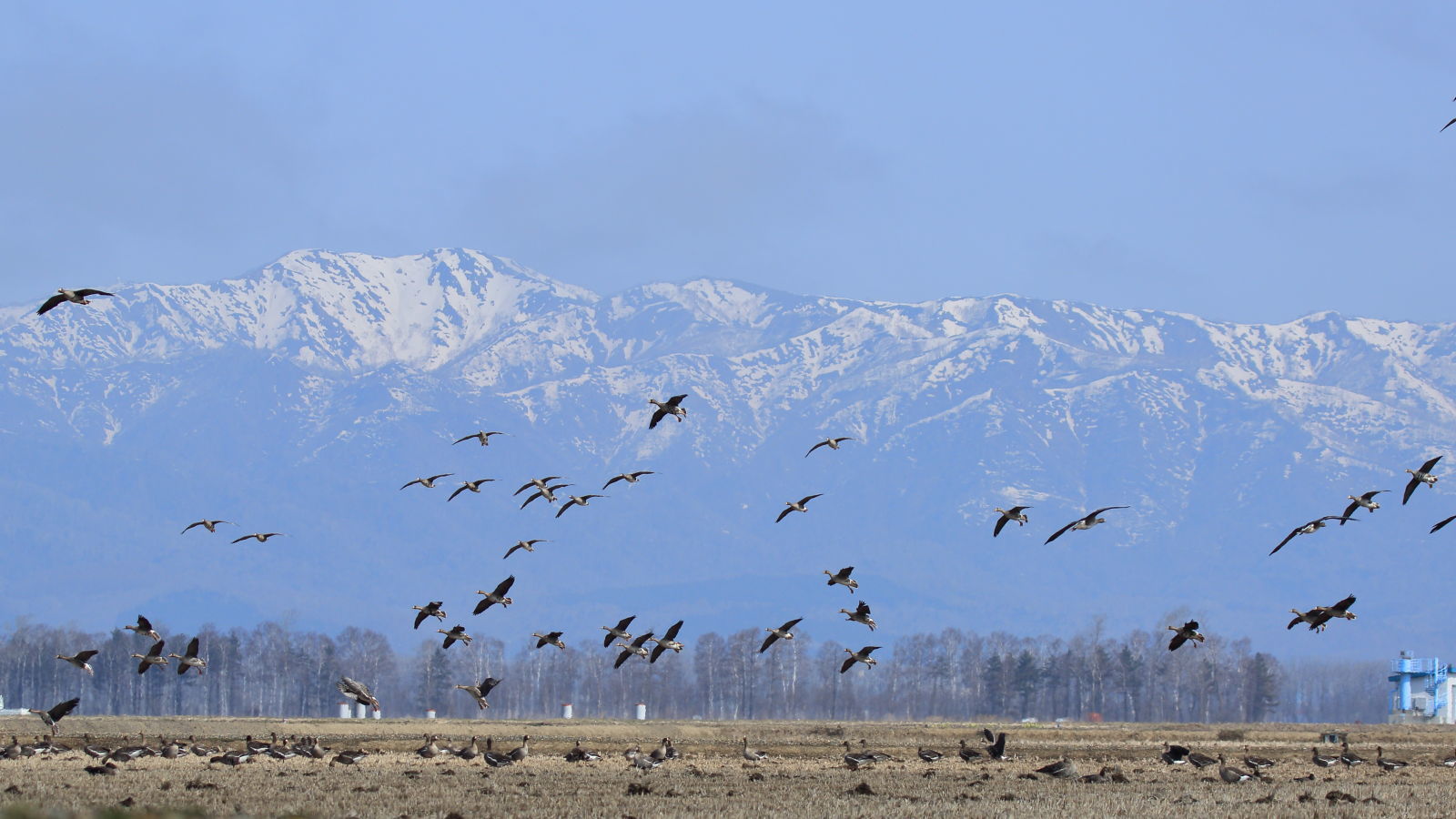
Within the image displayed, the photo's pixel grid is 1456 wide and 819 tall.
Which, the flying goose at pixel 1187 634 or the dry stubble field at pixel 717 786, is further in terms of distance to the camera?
the flying goose at pixel 1187 634

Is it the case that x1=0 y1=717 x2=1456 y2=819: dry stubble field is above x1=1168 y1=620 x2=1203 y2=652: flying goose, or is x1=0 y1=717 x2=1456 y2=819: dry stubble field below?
below

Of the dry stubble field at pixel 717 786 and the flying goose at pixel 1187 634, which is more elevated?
the flying goose at pixel 1187 634

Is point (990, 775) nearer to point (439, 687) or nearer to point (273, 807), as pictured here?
point (273, 807)

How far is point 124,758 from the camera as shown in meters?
52.8

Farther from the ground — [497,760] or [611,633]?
[611,633]

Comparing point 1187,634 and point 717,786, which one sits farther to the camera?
point 717,786

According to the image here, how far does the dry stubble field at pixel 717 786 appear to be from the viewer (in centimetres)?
3856

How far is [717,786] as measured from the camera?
45.2m

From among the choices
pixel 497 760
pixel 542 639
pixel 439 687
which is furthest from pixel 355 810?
pixel 439 687

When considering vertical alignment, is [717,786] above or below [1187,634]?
below

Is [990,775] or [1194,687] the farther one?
[1194,687]

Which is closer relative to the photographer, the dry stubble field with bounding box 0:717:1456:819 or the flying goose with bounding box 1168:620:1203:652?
the dry stubble field with bounding box 0:717:1456:819

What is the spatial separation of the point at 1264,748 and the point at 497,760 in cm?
3622

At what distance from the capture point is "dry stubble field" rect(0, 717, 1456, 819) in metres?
38.6
